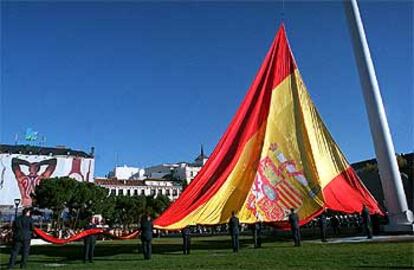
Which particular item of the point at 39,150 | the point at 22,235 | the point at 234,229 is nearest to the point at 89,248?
the point at 22,235

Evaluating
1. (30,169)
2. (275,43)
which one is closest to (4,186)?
(30,169)

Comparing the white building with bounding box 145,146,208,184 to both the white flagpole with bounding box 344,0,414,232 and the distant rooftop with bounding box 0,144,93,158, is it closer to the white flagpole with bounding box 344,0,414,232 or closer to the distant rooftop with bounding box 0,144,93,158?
the distant rooftop with bounding box 0,144,93,158

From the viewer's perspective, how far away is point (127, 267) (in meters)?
14.0

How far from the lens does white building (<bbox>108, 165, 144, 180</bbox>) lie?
125 m

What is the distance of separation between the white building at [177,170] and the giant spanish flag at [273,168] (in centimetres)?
9502

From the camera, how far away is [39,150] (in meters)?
98.1

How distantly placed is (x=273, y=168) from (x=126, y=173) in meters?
109

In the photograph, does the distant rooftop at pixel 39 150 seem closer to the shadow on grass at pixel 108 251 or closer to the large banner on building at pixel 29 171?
the large banner on building at pixel 29 171

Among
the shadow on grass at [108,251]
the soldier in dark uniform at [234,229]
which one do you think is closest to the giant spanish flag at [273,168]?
the soldier in dark uniform at [234,229]

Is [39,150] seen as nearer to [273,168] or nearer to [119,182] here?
[119,182]

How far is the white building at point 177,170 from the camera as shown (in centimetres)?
12338

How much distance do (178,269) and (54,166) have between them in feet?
273

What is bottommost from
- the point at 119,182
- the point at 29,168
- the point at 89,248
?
the point at 89,248

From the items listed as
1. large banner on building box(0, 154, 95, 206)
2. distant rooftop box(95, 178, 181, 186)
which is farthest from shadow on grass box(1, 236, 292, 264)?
distant rooftop box(95, 178, 181, 186)
